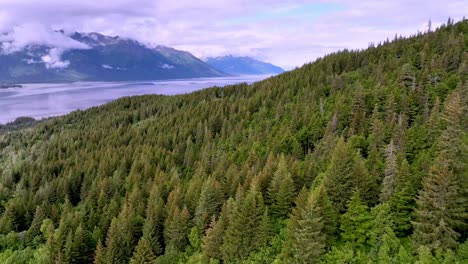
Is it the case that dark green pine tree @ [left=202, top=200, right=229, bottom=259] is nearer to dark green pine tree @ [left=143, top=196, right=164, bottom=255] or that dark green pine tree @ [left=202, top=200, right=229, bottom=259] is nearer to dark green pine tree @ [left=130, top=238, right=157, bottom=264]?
dark green pine tree @ [left=130, top=238, right=157, bottom=264]

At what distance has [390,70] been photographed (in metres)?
129

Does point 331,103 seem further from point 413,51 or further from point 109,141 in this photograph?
point 109,141

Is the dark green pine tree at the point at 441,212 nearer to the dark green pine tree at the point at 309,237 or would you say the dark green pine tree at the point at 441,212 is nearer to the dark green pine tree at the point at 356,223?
the dark green pine tree at the point at 356,223

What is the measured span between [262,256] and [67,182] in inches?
2686

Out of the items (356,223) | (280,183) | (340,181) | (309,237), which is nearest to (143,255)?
(280,183)

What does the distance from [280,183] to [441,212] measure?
65.1ft

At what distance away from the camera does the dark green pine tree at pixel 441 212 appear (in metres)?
34.6

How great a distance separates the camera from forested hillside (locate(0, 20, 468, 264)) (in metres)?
37.7

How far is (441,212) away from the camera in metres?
35.0

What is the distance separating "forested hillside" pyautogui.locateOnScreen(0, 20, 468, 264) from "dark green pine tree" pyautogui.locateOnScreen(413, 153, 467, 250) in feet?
0.42

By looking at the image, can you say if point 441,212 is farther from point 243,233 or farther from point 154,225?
point 154,225

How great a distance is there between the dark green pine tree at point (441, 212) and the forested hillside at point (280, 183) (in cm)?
13

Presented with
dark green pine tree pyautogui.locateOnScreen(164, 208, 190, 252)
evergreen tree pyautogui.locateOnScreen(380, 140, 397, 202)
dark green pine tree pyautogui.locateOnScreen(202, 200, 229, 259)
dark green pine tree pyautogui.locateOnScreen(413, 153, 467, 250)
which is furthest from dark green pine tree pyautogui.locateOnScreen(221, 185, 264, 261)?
dark green pine tree pyautogui.locateOnScreen(413, 153, 467, 250)

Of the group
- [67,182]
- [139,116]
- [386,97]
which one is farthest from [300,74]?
[67,182]
